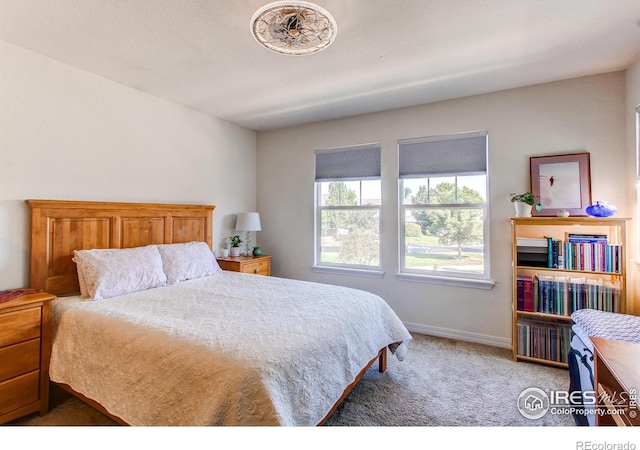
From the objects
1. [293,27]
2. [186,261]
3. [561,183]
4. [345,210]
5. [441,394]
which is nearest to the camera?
[293,27]

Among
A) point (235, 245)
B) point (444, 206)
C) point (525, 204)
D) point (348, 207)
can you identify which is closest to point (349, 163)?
point (348, 207)

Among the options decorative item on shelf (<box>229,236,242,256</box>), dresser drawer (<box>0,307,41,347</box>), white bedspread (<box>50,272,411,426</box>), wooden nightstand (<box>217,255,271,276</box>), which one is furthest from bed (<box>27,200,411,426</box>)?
decorative item on shelf (<box>229,236,242,256</box>)

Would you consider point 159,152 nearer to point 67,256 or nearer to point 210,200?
point 210,200

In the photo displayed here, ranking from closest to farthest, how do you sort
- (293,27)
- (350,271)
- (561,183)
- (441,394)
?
(293,27), (441,394), (561,183), (350,271)

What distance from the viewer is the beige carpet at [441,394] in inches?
74.5

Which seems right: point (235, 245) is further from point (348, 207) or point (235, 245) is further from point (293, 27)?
point (293, 27)

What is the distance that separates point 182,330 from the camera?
1613mm

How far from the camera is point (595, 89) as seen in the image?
2.62 metres

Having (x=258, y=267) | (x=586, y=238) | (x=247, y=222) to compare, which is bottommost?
(x=258, y=267)

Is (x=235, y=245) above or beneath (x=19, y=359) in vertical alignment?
above

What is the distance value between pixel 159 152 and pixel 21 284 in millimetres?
1615

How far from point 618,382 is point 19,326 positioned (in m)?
3.04

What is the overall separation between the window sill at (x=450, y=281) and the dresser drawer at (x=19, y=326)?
311cm
